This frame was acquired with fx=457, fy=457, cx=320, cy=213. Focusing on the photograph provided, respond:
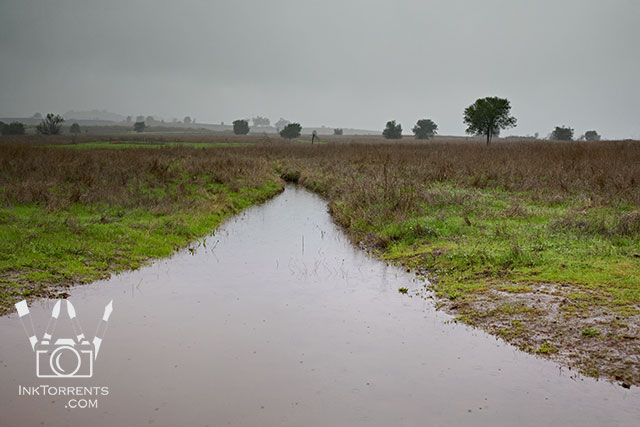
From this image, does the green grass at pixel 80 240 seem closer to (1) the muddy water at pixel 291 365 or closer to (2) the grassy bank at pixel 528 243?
(1) the muddy water at pixel 291 365

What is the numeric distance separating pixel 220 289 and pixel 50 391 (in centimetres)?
404

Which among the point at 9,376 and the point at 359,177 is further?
the point at 359,177

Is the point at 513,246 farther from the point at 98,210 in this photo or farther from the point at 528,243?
the point at 98,210

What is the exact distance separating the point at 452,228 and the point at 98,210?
10830 mm

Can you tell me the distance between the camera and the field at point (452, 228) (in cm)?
730

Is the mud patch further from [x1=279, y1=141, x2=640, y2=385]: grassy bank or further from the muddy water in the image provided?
the muddy water

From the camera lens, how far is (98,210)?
47.5ft

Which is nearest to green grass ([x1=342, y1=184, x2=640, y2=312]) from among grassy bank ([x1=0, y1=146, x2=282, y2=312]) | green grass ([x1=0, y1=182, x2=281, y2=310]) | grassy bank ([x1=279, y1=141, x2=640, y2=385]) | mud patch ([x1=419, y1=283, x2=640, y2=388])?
grassy bank ([x1=279, y1=141, x2=640, y2=385])

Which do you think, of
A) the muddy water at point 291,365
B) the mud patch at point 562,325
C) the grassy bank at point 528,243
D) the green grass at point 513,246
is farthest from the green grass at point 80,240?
the mud patch at point 562,325

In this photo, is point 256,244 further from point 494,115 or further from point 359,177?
point 494,115

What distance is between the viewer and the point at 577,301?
7.62 metres

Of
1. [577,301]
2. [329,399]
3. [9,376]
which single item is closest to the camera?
[329,399]

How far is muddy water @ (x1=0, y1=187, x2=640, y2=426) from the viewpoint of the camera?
16.5ft

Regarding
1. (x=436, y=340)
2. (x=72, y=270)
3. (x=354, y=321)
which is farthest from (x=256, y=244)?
(x=436, y=340)
